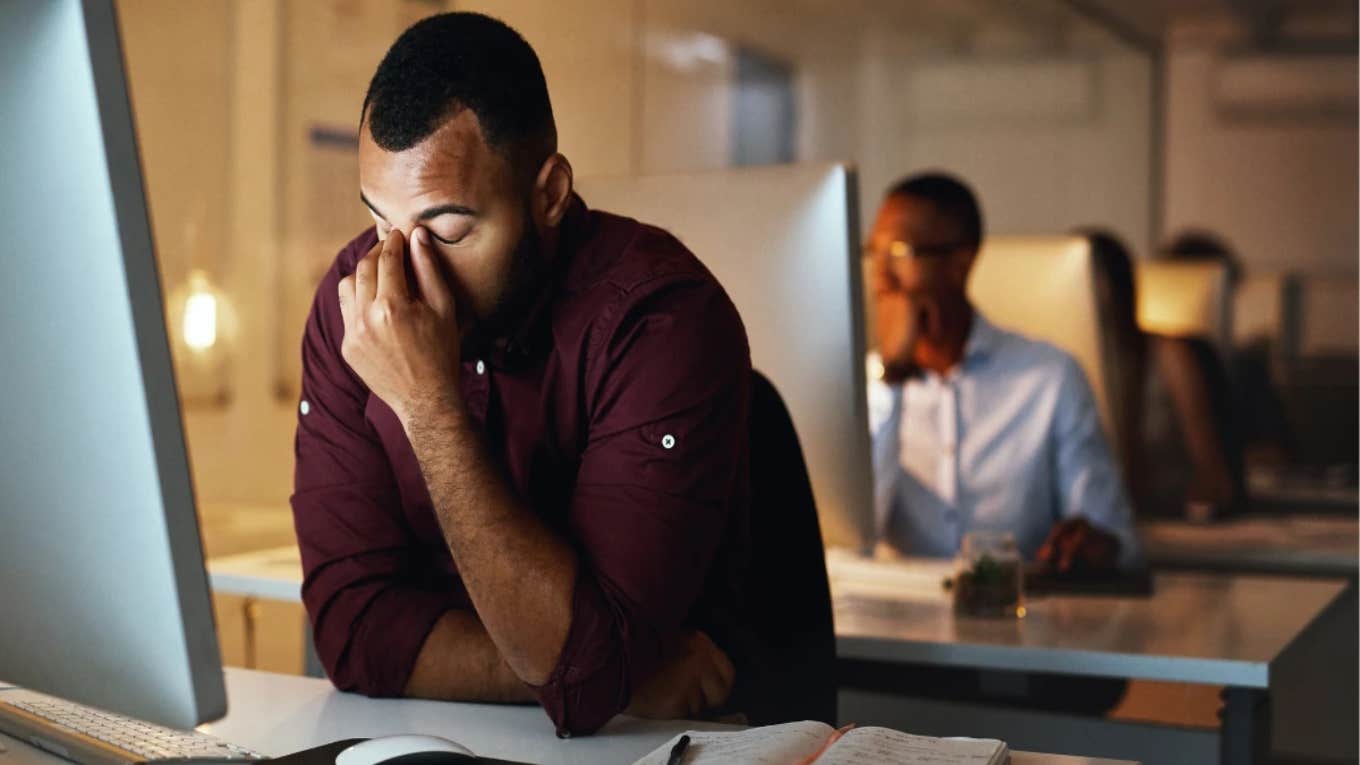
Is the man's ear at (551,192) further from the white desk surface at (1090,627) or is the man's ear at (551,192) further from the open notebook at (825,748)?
the white desk surface at (1090,627)

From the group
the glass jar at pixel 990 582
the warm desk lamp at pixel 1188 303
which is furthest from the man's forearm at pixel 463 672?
the warm desk lamp at pixel 1188 303

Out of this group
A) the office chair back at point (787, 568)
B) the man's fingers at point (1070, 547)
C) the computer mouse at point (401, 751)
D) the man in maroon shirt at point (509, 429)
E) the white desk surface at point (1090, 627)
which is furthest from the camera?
the man's fingers at point (1070, 547)

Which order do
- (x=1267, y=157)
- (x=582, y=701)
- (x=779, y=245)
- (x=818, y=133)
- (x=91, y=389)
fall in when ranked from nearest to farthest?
(x=91, y=389) < (x=582, y=701) < (x=779, y=245) < (x=818, y=133) < (x=1267, y=157)

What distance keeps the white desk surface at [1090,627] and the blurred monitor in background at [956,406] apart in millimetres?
466

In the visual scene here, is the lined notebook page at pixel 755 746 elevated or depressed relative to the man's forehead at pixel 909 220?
depressed

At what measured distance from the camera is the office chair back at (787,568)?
1515 millimetres

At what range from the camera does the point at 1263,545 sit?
289 cm

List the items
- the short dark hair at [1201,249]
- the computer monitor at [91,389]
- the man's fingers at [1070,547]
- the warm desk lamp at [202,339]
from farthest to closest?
the short dark hair at [1201,249]
the warm desk lamp at [202,339]
the man's fingers at [1070,547]
the computer monitor at [91,389]

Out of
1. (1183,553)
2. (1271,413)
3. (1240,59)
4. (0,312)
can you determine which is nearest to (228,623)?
(1183,553)

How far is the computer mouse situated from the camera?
0.96 meters

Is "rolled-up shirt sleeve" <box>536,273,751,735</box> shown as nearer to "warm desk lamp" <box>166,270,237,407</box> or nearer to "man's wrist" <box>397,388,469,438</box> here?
"man's wrist" <box>397,388,469,438</box>

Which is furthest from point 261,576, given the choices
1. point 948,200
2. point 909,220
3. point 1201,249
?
point 1201,249

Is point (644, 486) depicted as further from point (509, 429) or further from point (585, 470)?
point (509, 429)

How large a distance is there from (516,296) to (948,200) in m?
1.58
